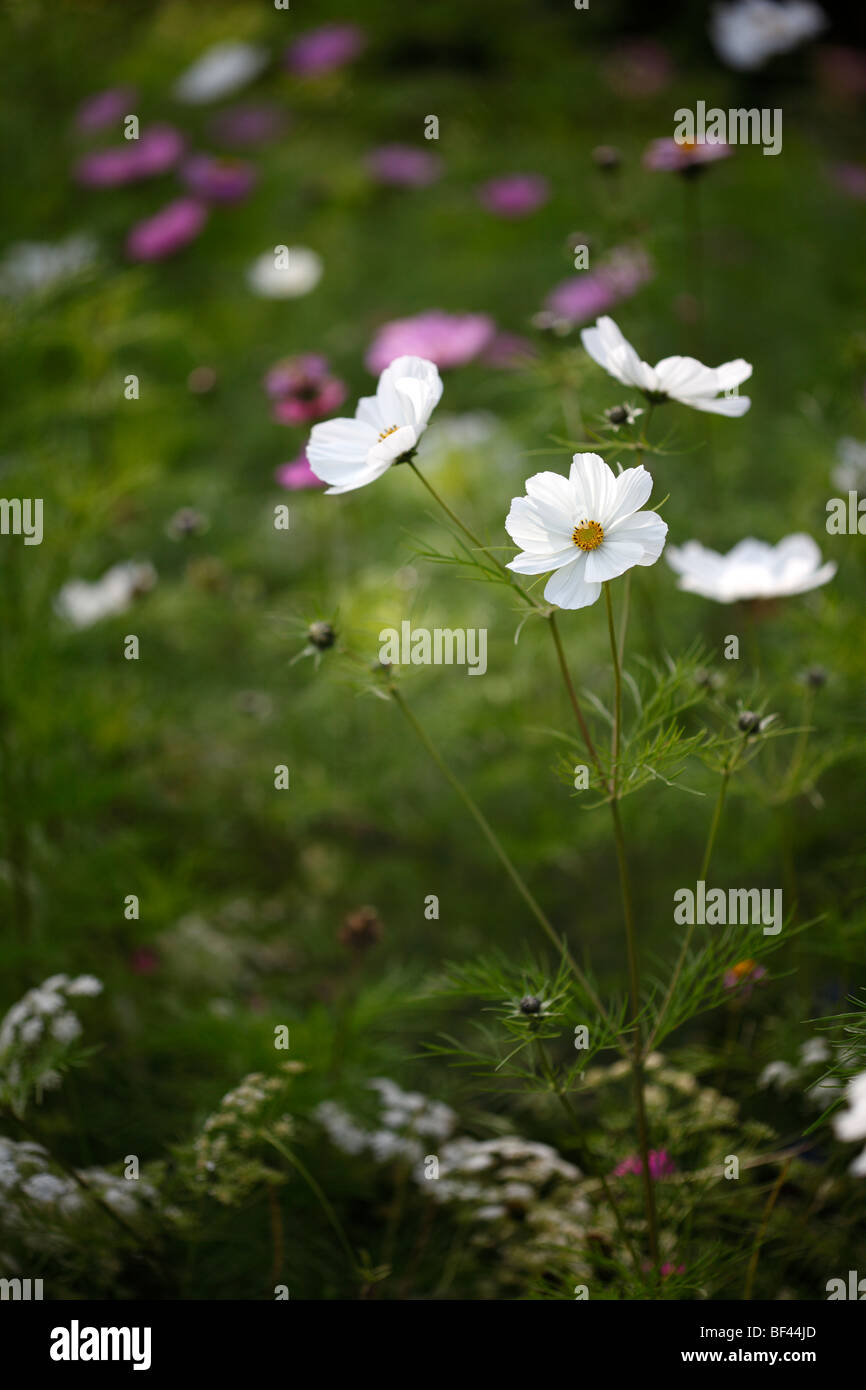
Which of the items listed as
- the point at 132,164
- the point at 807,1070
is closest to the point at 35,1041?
the point at 807,1070

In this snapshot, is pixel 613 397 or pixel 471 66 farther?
pixel 471 66

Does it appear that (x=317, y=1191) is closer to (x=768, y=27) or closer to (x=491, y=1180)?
(x=491, y=1180)

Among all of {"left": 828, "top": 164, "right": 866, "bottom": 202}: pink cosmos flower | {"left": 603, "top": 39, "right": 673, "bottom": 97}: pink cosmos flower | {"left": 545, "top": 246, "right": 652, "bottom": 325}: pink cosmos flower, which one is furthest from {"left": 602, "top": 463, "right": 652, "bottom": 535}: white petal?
{"left": 603, "top": 39, "right": 673, "bottom": 97}: pink cosmos flower

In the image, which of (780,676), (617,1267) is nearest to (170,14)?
(780,676)

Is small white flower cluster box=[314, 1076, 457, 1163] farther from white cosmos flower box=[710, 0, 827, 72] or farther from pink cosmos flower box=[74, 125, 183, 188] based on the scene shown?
pink cosmos flower box=[74, 125, 183, 188]

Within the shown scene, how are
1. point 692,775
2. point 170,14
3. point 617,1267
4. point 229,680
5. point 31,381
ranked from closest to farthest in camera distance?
point 617,1267, point 692,775, point 229,680, point 31,381, point 170,14

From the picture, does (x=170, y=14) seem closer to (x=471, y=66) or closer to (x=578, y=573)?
(x=471, y=66)
